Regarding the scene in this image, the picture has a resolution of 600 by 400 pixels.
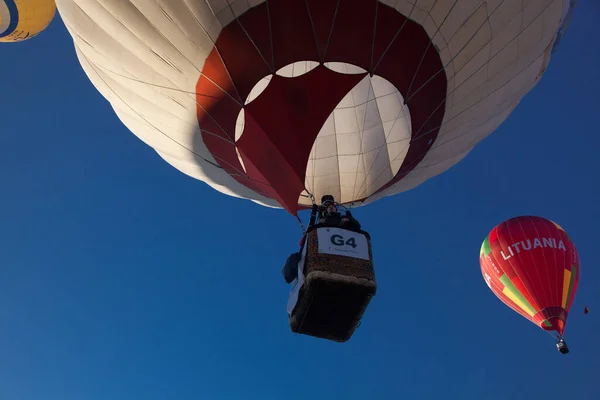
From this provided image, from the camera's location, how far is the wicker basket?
5.44 meters

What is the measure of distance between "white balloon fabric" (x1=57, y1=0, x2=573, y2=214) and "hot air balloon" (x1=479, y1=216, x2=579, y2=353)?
530 centimetres

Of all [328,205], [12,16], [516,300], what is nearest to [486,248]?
[516,300]

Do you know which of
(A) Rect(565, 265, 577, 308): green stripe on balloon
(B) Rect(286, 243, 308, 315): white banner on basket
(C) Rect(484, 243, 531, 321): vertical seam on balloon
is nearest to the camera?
(B) Rect(286, 243, 308, 315): white banner on basket

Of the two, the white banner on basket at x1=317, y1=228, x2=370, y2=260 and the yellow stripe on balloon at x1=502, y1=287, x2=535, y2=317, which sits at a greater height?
the yellow stripe on balloon at x1=502, y1=287, x2=535, y2=317

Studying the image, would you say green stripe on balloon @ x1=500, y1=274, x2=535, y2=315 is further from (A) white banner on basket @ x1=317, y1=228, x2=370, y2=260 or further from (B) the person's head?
(A) white banner on basket @ x1=317, y1=228, x2=370, y2=260

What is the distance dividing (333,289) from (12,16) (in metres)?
11.2

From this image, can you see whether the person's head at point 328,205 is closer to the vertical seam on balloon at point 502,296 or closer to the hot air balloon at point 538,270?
the hot air balloon at point 538,270

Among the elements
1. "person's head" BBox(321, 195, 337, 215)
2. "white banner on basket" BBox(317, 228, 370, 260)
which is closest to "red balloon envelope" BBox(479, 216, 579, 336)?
"person's head" BBox(321, 195, 337, 215)

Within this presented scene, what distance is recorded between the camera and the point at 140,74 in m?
6.62

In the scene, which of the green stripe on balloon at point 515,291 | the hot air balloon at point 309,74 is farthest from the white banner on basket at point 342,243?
the green stripe on balloon at point 515,291

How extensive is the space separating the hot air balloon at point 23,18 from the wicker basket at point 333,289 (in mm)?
10502

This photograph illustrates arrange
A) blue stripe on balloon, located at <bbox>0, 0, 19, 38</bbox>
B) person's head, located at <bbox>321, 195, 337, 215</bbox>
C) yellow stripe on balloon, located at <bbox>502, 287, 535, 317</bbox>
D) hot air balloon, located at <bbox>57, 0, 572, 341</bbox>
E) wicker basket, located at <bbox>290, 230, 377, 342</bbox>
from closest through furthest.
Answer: wicker basket, located at <bbox>290, 230, 377, 342</bbox> → hot air balloon, located at <bbox>57, 0, 572, 341</bbox> → person's head, located at <bbox>321, 195, 337, 215</bbox> → yellow stripe on balloon, located at <bbox>502, 287, 535, 317</bbox> → blue stripe on balloon, located at <bbox>0, 0, 19, 38</bbox>

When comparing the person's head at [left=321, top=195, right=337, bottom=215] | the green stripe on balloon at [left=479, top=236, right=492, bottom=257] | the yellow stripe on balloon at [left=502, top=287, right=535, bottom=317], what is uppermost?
the green stripe on balloon at [left=479, top=236, right=492, bottom=257]

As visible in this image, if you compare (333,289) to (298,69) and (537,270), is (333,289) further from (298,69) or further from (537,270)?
(537,270)
